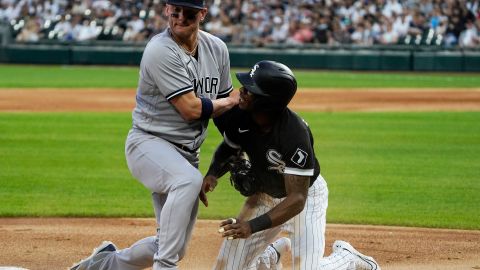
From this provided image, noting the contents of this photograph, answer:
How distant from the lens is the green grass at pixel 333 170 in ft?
30.0

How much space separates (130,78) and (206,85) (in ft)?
69.9

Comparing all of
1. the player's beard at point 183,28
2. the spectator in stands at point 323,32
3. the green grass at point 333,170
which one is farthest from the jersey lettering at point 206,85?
the spectator in stands at point 323,32

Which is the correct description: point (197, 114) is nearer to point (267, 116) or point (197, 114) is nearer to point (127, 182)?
point (267, 116)

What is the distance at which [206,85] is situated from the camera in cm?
542

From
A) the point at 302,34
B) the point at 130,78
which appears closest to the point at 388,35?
the point at 302,34

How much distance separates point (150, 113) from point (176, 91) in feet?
0.88

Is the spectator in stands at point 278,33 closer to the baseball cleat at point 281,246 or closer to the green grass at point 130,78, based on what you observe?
the green grass at point 130,78

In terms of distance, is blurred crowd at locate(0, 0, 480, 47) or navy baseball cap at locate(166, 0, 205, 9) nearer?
navy baseball cap at locate(166, 0, 205, 9)

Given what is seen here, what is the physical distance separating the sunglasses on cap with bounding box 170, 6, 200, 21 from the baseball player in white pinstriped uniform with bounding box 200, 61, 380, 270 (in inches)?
17.1

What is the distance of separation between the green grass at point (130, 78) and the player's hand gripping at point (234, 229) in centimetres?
1735

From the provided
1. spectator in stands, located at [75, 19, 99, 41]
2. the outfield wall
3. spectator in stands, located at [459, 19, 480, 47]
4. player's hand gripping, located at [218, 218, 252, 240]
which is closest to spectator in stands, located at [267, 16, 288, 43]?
the outfield wall

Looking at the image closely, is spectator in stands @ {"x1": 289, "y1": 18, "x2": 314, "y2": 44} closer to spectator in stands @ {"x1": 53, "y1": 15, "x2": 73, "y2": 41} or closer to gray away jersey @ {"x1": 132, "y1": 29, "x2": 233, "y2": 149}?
spectator in stands @ {"x1": 53, "y1": 15, "x2": 73, "y2": 41}

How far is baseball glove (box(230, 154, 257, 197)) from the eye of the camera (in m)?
5.36

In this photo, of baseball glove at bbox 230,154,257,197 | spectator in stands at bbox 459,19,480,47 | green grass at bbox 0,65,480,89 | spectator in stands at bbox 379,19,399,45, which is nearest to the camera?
baseball glove at bbox 230,154,257,197
